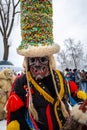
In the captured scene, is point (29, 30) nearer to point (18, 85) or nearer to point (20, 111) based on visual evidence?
point (18, 85)

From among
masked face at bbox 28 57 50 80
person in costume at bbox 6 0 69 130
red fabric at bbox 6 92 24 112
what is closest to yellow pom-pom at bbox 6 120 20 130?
person in costume at bbox 6 0 69 130

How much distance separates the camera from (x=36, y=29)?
312 centimetres

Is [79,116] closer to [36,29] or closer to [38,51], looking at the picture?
[38,51]

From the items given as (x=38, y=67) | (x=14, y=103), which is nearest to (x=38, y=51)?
(x=38, y=67)

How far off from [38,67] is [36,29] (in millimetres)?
382

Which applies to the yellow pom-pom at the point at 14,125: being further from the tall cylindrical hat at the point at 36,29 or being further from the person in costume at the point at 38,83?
the tall cylindrical hat at the point at 36,29

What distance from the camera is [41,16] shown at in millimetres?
3115

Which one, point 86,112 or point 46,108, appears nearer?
point 86,112

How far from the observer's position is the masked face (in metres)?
3.13

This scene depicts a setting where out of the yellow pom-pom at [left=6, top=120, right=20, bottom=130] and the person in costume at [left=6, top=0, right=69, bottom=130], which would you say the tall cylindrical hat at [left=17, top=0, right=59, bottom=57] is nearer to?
the person in costume at [left=6, top=0, right=69, bottom=130]

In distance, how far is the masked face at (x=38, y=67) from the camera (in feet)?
10.3

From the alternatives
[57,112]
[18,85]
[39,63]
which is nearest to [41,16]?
[39,63]

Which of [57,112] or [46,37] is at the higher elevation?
[46,37]

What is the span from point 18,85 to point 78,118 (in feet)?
3.31
